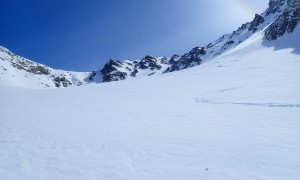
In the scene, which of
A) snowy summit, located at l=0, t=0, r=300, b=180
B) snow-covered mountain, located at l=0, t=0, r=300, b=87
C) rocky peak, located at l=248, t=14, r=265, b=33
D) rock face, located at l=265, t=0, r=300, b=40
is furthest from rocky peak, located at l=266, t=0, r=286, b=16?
snowy summit, located at l=0, t=0, r=300, b=180

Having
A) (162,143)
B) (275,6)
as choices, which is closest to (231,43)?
(275,6)

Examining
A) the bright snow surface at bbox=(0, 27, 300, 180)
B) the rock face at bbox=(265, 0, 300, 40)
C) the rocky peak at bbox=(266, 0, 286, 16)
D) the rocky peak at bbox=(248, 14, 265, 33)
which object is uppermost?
the rocky peak at bbox=(266, 0, 286, 16)

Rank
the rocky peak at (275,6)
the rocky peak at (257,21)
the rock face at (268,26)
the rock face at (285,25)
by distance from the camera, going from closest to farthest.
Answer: the rock face at (285,25), the rock face at (268,26), the rocky peak at (275,6), the rocky peak at (257,21)

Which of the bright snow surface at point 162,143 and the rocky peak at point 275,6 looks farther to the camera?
the rocky peak at point 275,6

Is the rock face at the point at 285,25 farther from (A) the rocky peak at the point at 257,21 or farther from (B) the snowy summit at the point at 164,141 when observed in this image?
(B) the snowy summit at the point at 164,141

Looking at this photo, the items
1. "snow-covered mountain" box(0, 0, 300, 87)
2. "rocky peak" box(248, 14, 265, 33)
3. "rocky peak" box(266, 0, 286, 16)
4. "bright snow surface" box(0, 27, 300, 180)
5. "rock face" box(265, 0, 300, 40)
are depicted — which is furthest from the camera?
"rocky peak" box(248, 14, 265, 33)

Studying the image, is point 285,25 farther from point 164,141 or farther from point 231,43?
point 164,141

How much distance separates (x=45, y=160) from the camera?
310 inches

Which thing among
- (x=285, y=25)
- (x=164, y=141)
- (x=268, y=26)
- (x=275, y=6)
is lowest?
(x=164, y=141)

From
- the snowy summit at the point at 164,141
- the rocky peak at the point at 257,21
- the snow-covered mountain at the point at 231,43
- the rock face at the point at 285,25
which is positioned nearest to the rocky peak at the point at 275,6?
the snow-covered mountain at the point at 231,43

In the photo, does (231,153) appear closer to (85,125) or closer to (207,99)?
(85,125)

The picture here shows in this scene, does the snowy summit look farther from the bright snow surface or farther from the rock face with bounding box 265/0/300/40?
the rock face with bounding box 265/0/300/40

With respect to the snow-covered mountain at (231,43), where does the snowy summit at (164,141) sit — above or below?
below

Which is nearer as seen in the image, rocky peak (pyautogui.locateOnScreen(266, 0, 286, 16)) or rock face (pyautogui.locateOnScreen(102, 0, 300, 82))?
rock face (pyautogui.locateOnScreen(102, 0, 300, 82))
